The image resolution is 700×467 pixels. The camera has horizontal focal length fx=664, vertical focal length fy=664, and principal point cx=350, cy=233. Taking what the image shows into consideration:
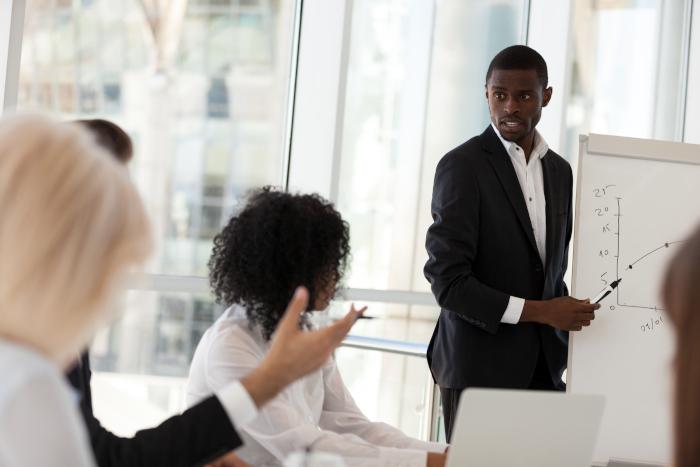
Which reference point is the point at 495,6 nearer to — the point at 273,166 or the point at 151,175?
the point at 273,166

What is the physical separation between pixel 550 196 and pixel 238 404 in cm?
158

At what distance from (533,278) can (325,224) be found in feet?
2.83

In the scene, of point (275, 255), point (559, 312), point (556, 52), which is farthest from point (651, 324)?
point (556, 52)

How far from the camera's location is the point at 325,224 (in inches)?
68.4

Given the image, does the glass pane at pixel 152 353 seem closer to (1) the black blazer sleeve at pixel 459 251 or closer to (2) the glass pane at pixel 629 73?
(1) the black blazer sleeve at pixel 459 251

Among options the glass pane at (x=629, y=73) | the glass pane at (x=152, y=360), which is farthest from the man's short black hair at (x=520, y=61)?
the glass pane at (x=629, y=73)

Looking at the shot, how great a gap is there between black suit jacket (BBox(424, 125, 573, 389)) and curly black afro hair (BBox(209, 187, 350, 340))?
539 mm

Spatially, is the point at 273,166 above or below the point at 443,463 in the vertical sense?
above

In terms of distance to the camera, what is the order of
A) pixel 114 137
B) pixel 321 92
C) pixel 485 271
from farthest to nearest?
1. pixel 321 92
2. pixel 485 271
3. pixel 114 137

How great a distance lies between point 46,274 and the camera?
2.37 feet

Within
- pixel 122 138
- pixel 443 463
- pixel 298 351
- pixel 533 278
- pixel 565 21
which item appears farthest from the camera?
pixel 565 21

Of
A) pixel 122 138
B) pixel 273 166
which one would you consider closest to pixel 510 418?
pixel 122 138

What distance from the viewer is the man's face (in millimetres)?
2312

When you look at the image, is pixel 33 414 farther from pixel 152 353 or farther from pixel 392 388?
pixel 152 353
